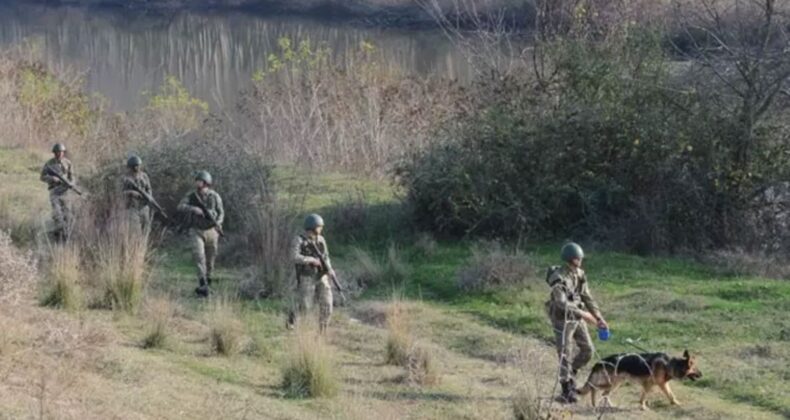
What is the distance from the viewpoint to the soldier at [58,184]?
16.9 meters

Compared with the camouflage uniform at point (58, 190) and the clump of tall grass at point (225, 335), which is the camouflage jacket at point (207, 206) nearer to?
the camouflage uniform at point (58, 190)

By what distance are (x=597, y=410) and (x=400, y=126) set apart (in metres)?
15.1

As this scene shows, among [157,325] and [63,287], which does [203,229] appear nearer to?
[63,287]

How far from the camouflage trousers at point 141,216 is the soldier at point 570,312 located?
7.09 m

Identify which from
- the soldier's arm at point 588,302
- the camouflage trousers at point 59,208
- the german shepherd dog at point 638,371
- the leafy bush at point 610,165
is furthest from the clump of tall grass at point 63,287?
the leafy bush at point 610,165

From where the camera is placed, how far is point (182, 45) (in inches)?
1893

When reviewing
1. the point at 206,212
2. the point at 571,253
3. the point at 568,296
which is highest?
the point at 571,253

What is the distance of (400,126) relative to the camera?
24625mm

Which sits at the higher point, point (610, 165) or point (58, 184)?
point (610, 165)

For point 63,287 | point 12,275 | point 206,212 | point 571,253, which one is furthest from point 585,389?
point 206,212

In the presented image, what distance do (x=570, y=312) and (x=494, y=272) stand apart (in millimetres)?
4627

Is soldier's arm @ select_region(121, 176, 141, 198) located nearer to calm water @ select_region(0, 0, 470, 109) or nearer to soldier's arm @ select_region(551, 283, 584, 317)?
soldier's arm @ select_region(551, 283, 584, 317)

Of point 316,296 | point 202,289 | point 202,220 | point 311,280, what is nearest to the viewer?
point 311,280

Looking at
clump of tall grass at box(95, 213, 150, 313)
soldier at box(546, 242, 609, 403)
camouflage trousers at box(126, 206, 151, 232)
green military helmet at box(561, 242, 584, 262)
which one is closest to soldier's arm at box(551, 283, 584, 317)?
soldier at box(546, 242, 609, 403)
